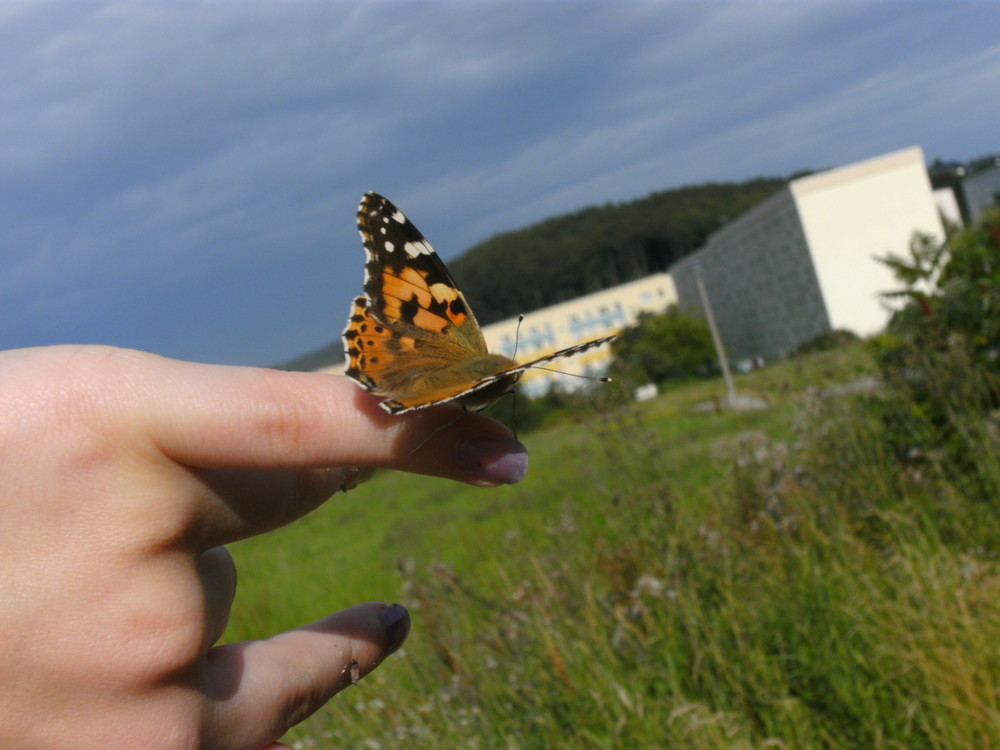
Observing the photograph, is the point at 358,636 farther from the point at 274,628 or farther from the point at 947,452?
the point at 274,628

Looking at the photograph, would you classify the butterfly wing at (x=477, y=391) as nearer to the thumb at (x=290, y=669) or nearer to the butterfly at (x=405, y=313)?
the butterfly at (x=405, y=313)

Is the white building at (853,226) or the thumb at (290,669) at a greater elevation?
the white building at (853,226)

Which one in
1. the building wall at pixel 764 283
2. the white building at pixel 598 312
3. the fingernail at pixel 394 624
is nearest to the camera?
the fingernail at pixel 394 624

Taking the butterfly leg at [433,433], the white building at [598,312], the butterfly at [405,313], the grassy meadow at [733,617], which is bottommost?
the grassy meadow at [733,617]

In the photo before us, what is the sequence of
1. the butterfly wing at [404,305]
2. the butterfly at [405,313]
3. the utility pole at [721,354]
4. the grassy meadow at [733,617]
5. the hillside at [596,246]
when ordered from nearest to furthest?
the butterfly at [405,313] → the butterfly wing at [404,305] → the grassy meadow at [733,617] → the utility pole at [721,354] → the hillside at [596,246]

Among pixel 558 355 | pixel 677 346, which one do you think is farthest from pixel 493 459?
pixel 677 346

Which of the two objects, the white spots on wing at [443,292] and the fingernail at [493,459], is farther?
the white spots on wing at [443,292]

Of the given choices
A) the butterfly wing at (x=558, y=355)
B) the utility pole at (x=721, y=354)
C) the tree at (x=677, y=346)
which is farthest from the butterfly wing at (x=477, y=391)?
the tree at (x=677, y=346)
